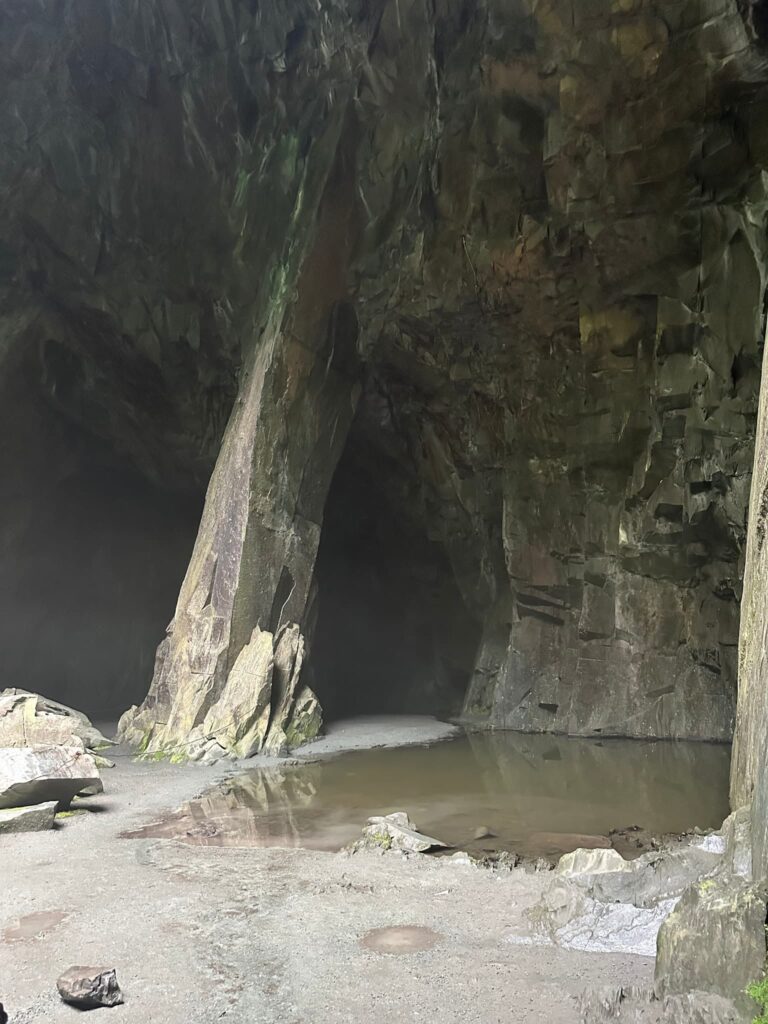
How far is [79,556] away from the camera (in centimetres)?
2020

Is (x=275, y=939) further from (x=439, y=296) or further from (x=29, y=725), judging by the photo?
(x=439, y=296)

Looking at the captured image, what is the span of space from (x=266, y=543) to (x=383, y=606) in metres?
9.31

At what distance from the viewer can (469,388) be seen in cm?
1477

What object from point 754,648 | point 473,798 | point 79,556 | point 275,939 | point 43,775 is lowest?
point 473,798

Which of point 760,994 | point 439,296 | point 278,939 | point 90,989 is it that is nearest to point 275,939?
point 278,939

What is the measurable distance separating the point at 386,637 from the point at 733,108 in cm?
1483

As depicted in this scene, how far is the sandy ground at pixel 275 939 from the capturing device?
9.57 feet

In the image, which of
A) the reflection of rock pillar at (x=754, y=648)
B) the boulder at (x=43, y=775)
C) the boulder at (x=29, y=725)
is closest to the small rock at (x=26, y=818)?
the boulder at (x=43, y=775)

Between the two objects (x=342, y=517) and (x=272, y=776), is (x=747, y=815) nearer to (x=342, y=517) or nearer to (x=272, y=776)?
(x=272, y=776)

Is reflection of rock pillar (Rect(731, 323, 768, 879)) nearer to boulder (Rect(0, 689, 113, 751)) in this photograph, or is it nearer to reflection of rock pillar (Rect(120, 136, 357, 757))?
boulder (Rect(0, 689, 113, 751))

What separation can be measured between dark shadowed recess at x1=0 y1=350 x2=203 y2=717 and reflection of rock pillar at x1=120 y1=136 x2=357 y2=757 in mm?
6710

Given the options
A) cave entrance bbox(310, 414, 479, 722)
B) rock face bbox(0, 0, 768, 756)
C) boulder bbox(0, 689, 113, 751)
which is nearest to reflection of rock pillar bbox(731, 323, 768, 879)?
rock face bbox(0, 0, 768, 756)

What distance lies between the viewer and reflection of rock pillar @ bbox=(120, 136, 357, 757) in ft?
36.4

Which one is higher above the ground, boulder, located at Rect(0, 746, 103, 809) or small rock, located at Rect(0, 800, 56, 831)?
boulder, located at Rect(0, 746, 103, 809)
